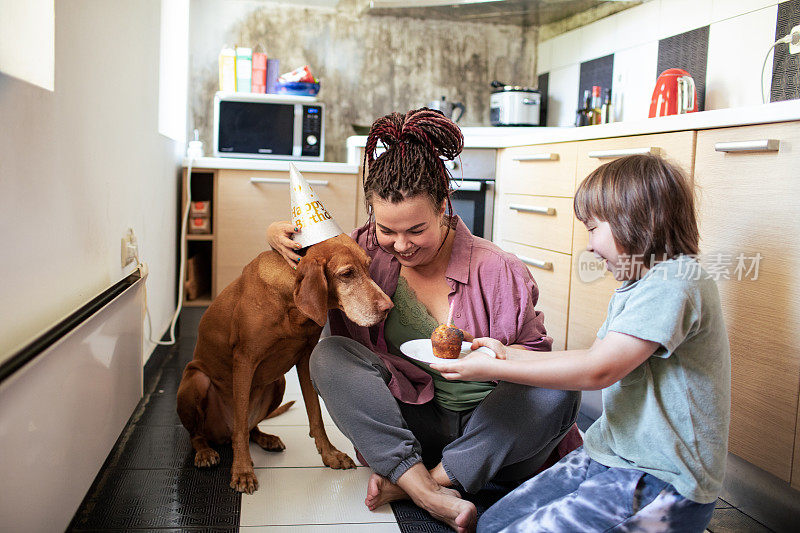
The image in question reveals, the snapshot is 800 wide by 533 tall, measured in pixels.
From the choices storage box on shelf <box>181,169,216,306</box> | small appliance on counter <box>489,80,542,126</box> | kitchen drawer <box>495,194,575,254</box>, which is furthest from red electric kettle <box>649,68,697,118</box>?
storage box on shelf <box>181,169,216,306</box>

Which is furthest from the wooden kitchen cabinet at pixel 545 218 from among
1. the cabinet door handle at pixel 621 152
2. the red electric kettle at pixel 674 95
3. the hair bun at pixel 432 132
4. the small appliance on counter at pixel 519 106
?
the hair bun at pixel 432 132

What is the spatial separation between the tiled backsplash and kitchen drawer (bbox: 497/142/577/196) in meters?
0.84

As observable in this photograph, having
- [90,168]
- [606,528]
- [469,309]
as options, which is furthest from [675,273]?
[90,168]

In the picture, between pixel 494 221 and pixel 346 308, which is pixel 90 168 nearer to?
pixel 346 308

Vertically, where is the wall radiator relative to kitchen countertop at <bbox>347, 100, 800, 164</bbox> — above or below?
below

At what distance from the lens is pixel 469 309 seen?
170 cm

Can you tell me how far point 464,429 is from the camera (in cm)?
173

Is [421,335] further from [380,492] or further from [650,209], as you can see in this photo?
[650,209]

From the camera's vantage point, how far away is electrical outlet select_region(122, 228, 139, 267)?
2131mm

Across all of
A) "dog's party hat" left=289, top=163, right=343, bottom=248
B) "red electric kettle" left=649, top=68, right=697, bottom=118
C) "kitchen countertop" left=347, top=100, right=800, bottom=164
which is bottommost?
"dog's party hat" left=289, top=163, right=343, bottom=248

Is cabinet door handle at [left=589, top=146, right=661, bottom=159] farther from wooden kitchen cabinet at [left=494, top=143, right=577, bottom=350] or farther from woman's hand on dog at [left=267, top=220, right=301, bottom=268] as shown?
woman's hand on dog at [left=267, top=220, right=301, bottom=268]

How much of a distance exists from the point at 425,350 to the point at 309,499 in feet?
1.71

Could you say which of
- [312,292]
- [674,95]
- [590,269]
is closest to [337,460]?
[312,292]

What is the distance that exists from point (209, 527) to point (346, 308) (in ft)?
1.91
